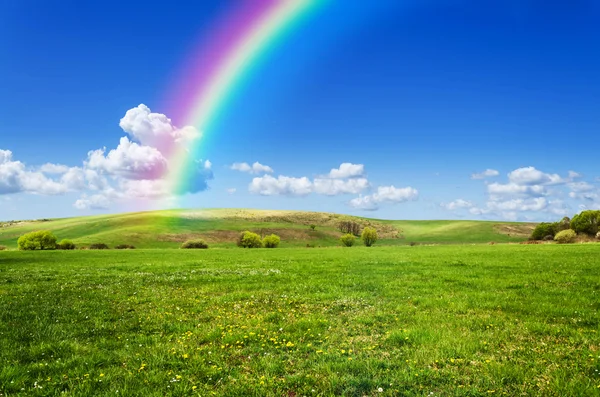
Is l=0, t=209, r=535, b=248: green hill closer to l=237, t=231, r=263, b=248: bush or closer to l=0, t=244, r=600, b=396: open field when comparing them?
l=237, t=231, r=263, b=248: bush

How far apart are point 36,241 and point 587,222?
411 feet

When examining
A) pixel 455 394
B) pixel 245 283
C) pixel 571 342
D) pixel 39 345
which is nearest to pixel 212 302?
pixel 245 283

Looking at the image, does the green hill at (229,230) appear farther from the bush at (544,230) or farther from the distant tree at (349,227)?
the bush at (544,230)

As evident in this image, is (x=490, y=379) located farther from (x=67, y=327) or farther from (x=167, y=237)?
(x=167, y=237)

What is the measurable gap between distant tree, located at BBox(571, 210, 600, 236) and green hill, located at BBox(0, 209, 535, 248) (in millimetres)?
60692

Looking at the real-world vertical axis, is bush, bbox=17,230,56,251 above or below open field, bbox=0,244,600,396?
below

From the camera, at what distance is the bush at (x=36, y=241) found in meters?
76.6

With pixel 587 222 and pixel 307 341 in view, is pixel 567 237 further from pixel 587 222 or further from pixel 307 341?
pixel 307 341

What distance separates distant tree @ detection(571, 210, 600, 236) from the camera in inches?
3265

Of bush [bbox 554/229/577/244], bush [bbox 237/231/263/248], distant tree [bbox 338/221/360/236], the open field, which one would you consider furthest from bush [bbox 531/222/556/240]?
the open field

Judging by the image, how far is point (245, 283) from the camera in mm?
20234

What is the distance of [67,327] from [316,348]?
8.22m

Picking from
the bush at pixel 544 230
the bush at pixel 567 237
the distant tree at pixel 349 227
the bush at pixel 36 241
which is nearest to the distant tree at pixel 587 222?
the bush at pixel 567 237

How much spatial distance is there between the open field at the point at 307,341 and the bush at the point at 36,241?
72.5m
